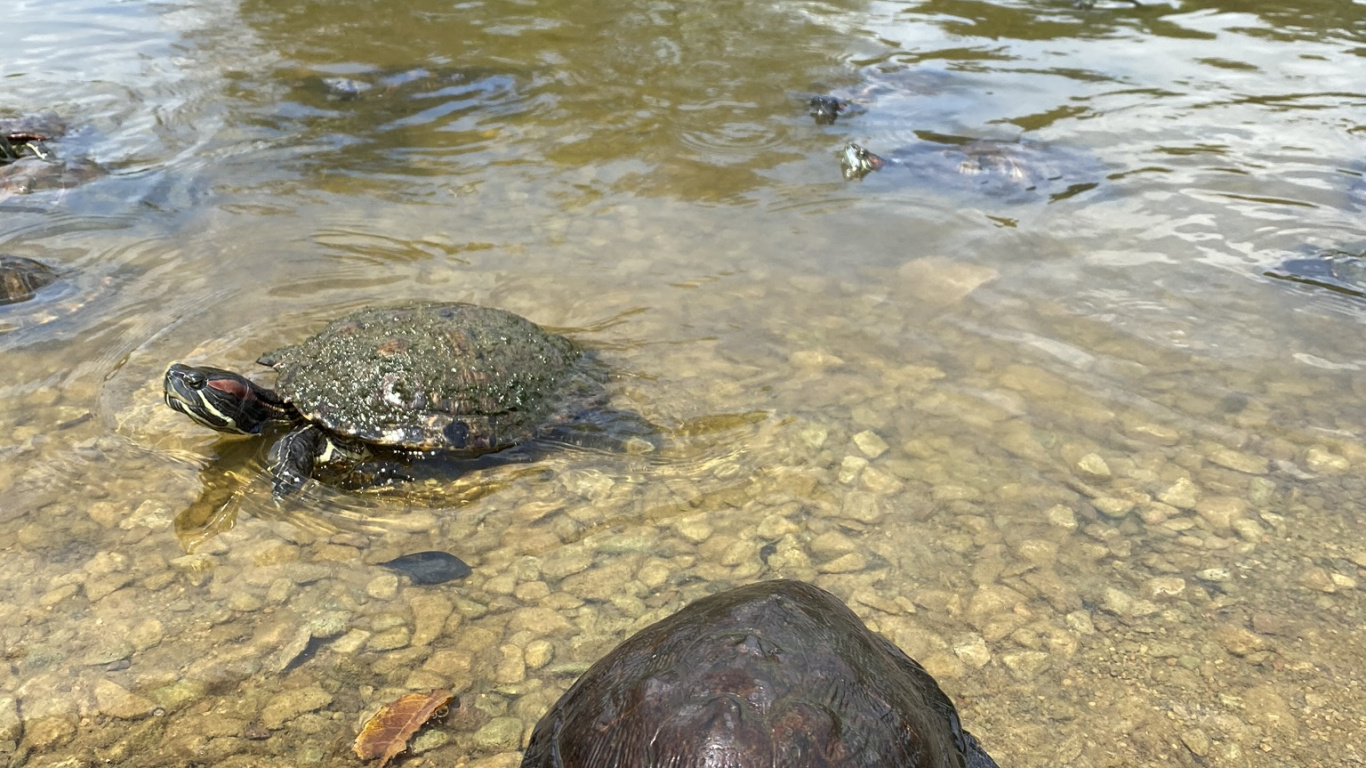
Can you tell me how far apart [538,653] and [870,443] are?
2.61 m

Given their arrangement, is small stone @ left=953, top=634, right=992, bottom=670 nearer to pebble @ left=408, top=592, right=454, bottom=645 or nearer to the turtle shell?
pebble @ left=408, top=592, right=454, bottom=645

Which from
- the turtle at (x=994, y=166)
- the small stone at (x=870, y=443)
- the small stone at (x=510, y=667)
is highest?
the turtle at (x=994, y=166)

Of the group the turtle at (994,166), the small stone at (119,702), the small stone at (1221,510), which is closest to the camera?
the small stone at (119,702)

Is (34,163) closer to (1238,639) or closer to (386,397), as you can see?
(386,397)

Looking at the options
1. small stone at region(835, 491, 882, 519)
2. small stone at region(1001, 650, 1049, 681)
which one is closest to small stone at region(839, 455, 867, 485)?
small stone at region(835, 491, 882, 519)

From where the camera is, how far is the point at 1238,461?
18.7 feet

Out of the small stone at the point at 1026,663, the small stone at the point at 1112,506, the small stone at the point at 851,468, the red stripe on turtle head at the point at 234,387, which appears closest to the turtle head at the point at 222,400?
the red stripe on turtle head at the point at 234,387

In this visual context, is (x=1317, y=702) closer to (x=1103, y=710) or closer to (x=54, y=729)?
(x=1103, y=710)

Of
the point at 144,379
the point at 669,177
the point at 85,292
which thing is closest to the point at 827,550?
the point at 144,379

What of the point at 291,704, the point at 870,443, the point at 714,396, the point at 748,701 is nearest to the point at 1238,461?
the point at 870,443

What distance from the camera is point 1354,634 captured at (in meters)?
4.50

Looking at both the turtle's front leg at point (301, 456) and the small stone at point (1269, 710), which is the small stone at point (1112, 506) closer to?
the small stone at point (1269, 710)

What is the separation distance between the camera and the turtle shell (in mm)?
5539

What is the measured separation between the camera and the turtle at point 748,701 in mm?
2752
